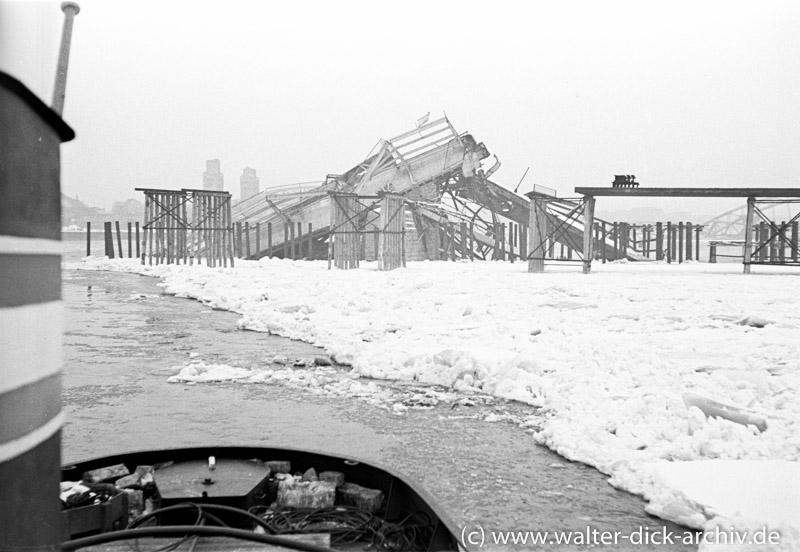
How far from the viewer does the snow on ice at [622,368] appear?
2.83 m

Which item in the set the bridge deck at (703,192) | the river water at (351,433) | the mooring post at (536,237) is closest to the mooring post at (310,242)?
the mooring post at (536,237)

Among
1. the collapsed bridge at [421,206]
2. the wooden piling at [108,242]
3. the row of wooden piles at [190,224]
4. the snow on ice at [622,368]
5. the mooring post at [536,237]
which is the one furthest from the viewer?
the wooden piling at [108,242]

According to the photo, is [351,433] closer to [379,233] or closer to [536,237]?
[536,237]

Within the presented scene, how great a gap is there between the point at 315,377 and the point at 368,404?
0.96m

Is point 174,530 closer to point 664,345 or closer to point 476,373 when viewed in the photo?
point 476,373

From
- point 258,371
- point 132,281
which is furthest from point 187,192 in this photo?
point 258,371

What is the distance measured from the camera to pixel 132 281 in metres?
17.4

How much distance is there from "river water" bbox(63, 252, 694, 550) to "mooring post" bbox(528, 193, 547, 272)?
13.9 metres

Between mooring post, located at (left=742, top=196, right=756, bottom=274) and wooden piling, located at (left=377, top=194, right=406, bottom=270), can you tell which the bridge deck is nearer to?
mooring post, located at (left=742, top=196, right=756, bottom=274)

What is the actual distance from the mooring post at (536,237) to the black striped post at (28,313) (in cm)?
1897

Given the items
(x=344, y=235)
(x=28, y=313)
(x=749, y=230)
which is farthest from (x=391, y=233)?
(x=28, y=313)

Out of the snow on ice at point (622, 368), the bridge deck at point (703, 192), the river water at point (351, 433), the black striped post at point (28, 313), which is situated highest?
the bridge deck at point (703, 192)

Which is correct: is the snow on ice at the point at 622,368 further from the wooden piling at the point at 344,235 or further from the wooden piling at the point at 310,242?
the wooden piling at the point at 310,242

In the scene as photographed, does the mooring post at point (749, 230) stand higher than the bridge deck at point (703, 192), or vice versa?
the bridge deck at point (703, 192)
